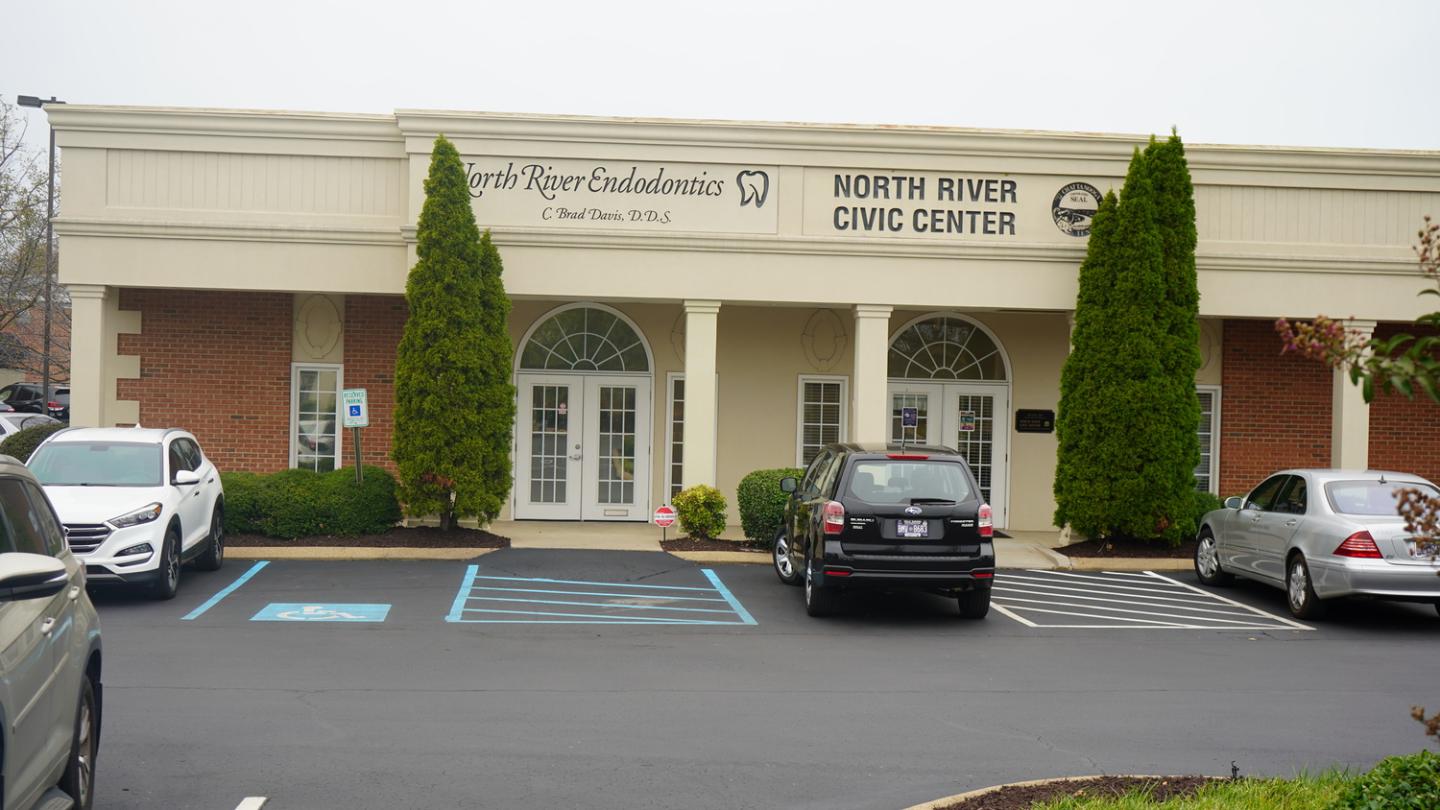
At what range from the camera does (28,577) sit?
4453 mm

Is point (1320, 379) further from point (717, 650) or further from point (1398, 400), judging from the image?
point (717, 650)

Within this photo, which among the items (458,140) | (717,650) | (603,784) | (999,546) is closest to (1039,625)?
(717,650)

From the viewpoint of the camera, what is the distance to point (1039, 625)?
40.8 ft

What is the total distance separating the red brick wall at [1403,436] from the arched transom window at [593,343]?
1194 cm

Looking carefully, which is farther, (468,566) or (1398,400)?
(1398,400)

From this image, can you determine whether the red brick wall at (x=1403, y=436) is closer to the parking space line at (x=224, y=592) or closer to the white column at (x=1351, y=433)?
the white column at (x=1351, y=433)

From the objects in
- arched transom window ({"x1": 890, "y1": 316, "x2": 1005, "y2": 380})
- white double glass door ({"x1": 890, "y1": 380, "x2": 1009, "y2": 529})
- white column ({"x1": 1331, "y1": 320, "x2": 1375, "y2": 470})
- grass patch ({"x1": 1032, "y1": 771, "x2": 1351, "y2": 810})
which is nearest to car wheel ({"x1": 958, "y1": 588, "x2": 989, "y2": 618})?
grass patch ({"x1": 1032, "y1": 771, "x2": 1351, "y2": 810})

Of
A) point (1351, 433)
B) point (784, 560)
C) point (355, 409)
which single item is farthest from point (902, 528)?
point (1351, 433)

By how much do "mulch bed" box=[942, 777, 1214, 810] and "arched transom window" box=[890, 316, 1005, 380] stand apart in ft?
45.4

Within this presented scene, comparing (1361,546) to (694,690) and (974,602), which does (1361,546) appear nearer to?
(974,602)

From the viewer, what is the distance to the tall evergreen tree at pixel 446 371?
1638cm

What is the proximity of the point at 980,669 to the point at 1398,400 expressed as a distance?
1387 centimetres

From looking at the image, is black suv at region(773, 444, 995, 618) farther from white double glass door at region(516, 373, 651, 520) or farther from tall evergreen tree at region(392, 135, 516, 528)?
white double glass door at region(516, 373, 651, 520)

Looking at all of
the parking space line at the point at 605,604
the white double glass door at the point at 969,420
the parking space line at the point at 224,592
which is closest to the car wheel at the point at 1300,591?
the parking space line at the point at 605,604
